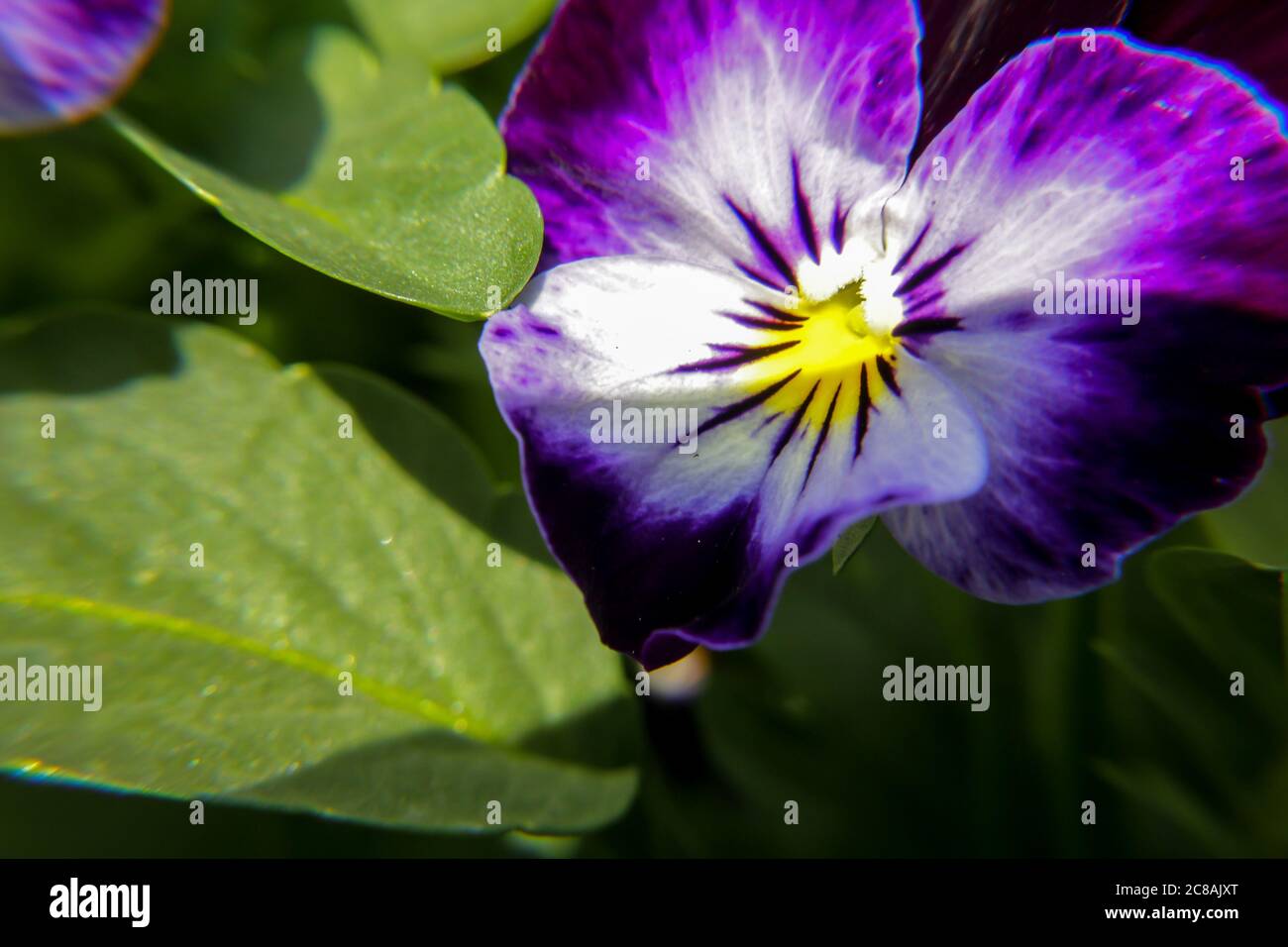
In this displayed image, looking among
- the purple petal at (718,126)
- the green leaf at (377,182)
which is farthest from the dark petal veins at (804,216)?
the green leaf at (377,182)

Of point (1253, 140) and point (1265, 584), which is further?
point (1265, 584)

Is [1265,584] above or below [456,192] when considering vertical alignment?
below

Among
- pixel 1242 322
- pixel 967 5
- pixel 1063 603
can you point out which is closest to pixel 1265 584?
pixel 1063 603

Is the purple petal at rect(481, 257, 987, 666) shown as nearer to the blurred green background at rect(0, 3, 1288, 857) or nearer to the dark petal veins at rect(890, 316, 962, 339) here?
the dark petal veins at rect(890, 316, 962, 339)

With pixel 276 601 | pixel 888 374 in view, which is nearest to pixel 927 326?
pixel 888 374

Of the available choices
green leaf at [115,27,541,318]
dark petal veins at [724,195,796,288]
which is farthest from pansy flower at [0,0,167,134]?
dark petal veins at [724,195,796,288]

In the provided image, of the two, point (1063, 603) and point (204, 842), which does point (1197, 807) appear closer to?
point (1063, 603)

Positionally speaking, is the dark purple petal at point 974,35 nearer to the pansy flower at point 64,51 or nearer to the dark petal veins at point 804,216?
the dark petal veins at point 804,216
